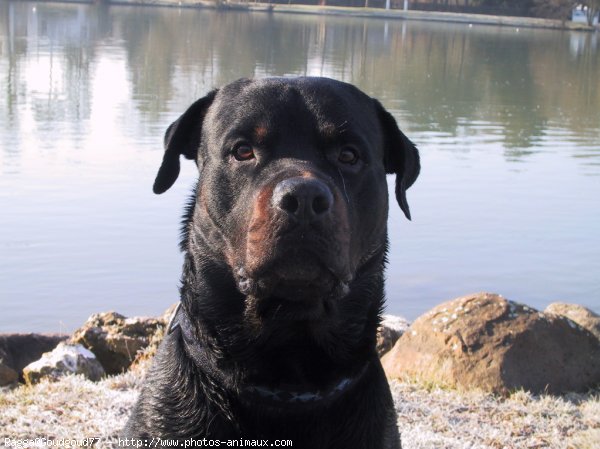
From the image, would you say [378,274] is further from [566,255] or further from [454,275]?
[566,255]

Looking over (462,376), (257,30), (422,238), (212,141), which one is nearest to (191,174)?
(422,238)

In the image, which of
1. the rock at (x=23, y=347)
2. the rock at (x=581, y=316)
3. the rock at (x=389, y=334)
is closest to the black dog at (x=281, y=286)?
the rock at (x=23, y=347)

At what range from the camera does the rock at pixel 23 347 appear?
25.3 ft

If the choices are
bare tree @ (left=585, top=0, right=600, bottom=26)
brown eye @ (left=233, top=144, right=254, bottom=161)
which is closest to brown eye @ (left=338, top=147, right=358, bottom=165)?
brown eye @ (left=233, top=144, right=254, bottom=161)

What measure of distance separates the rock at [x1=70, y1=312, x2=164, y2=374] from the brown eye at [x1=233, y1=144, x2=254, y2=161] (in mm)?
3980

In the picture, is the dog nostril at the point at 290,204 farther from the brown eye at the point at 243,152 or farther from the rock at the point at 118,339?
the rock at the point at 118,339

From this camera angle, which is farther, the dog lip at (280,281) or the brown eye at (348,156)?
the brown eye at (348,156)

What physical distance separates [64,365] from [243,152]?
362 cm

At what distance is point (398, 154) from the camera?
180 inches

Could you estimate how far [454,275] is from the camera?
37.7ft

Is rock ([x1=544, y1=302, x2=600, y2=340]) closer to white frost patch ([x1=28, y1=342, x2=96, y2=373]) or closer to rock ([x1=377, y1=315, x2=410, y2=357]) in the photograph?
rock ([x1=377, y1=315, x2=410, y2=357])

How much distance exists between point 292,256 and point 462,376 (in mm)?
3751

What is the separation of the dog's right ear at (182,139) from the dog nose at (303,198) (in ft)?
3.34

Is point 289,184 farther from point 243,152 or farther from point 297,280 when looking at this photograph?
point 243,152
